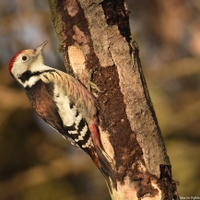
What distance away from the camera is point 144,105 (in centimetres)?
307

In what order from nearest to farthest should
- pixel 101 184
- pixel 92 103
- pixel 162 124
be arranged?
pixel 92 103, pixel 162 124, pixel 101 184

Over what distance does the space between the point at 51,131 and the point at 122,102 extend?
411cm

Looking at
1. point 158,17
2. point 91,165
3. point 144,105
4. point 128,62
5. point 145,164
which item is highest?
point 158,17

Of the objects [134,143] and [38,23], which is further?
[38,23]

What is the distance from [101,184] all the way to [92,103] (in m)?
3.48

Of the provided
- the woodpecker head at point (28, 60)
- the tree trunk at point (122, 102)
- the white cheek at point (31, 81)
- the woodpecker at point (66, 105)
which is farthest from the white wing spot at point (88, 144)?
the woodpecker head at point (28, 60)

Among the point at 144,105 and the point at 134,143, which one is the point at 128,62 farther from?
the point at 134,143

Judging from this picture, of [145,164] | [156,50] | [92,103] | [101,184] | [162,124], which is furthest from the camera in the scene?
[156,50]

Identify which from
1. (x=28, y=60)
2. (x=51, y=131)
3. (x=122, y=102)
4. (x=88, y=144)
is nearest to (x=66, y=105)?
(x=88, y=144)

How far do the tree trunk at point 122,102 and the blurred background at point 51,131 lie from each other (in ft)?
9.95

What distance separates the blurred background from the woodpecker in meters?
2.35

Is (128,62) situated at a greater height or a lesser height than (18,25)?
lesser

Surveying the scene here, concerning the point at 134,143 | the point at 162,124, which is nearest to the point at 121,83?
the point at 134,143

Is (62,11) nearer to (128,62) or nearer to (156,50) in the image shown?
(128,62)
